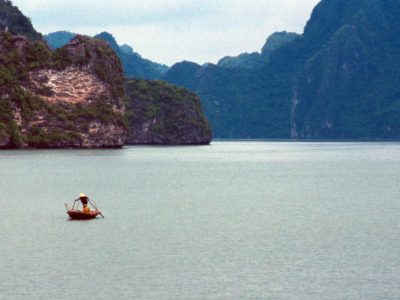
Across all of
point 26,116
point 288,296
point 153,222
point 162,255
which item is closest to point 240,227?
point 153,222

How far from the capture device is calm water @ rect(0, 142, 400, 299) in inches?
1411

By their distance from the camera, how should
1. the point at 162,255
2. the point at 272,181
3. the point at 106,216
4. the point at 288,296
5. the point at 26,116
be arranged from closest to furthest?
1. the point at 288,296
2. the point at 162,255
3. the point at 106,216
4. the point at 272,181
5. the point at 26,116

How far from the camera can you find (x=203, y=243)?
1885 inches

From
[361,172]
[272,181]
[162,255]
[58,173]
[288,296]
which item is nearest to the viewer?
[288,296]

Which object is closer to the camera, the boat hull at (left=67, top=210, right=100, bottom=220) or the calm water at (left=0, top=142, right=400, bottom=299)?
the calm water at (left=0, top=142, right=400, bottom=299)

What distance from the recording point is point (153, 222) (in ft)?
193

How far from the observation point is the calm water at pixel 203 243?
118ft

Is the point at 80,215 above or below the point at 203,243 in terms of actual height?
above

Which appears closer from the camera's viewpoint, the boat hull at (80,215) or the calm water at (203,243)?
the calm water at (203,243)

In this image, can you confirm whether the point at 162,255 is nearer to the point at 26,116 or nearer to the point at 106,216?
the point at 106,216

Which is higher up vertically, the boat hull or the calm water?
the boat hull

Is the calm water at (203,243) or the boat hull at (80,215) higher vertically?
the boat hull at (80,215)

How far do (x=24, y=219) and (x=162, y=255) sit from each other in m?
20.2

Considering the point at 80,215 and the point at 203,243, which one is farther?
the point at 80,215
